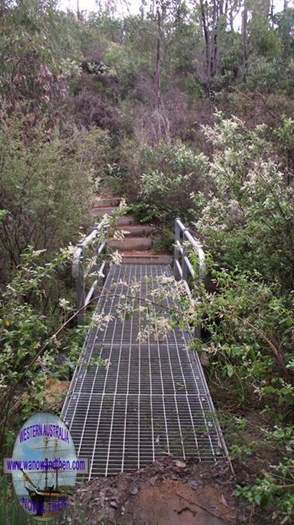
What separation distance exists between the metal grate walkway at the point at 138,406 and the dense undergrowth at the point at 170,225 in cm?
18

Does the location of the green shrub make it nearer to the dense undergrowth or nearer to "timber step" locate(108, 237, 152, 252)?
the dense undergrowth

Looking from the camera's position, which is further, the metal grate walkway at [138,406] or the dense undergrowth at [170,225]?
the metal grate walkway at [138,406]

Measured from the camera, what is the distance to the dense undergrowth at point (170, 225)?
321 centimetres

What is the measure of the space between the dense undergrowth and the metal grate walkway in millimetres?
181

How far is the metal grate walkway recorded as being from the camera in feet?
10.9

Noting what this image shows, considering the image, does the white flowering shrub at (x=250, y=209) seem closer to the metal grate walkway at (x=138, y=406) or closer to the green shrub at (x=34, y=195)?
the metal grate walkway at (x=138, y=406)

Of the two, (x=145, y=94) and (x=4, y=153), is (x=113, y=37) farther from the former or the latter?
(x=4, y=153)

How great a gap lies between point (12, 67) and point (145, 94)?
34.9 feet

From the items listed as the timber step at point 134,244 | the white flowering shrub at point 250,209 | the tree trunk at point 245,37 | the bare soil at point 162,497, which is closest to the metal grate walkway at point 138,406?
the bare soil at point 162,497

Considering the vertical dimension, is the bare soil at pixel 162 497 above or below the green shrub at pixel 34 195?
below

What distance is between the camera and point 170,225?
10133 millimetres

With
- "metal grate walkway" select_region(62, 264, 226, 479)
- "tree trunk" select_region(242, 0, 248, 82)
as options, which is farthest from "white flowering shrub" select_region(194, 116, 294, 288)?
"tree trunk" select_region(242, 0, 248, 82)

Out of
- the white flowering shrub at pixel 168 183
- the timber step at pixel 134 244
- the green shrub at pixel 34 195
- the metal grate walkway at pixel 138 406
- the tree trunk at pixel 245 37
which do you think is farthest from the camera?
the tree trunk at pixel 245 37

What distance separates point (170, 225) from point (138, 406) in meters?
6.48
